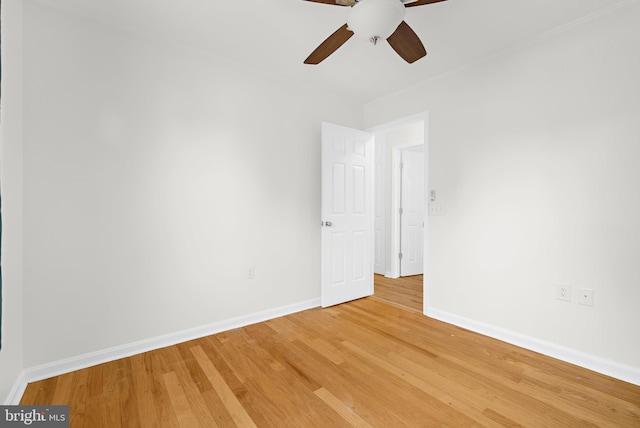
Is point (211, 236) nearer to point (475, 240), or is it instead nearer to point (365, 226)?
point (365, 226)

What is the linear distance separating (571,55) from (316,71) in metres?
2.06

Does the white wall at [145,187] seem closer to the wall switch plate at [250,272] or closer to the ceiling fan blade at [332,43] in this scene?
the wall switch plate at [250,272]

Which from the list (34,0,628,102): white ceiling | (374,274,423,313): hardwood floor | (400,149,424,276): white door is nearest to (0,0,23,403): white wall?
(34,0,628,102): white ceiling

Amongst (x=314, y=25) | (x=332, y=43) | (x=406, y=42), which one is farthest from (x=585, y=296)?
(x=314, y=25)

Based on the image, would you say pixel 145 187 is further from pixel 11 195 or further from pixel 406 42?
pixel 406 42

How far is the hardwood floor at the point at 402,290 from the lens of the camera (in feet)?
11.4

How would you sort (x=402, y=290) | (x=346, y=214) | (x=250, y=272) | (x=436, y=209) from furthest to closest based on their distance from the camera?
1. (x=402, y=290)
2. (x=346, y=214)
3. (x=436, y=209)
4. (x=250, y=272)

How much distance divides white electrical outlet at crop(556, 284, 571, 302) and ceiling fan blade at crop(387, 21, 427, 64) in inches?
79.6

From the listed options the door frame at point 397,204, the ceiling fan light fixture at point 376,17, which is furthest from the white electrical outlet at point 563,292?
the door frame at point 397,204

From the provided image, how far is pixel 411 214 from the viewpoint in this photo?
4.89 m

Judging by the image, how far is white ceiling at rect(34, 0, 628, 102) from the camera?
2.00 metres

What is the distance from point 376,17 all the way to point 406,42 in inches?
15.9

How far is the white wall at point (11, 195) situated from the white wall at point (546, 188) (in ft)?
10.6

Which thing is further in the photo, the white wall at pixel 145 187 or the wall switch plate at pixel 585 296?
the wall switch plate at pixel 585 296
